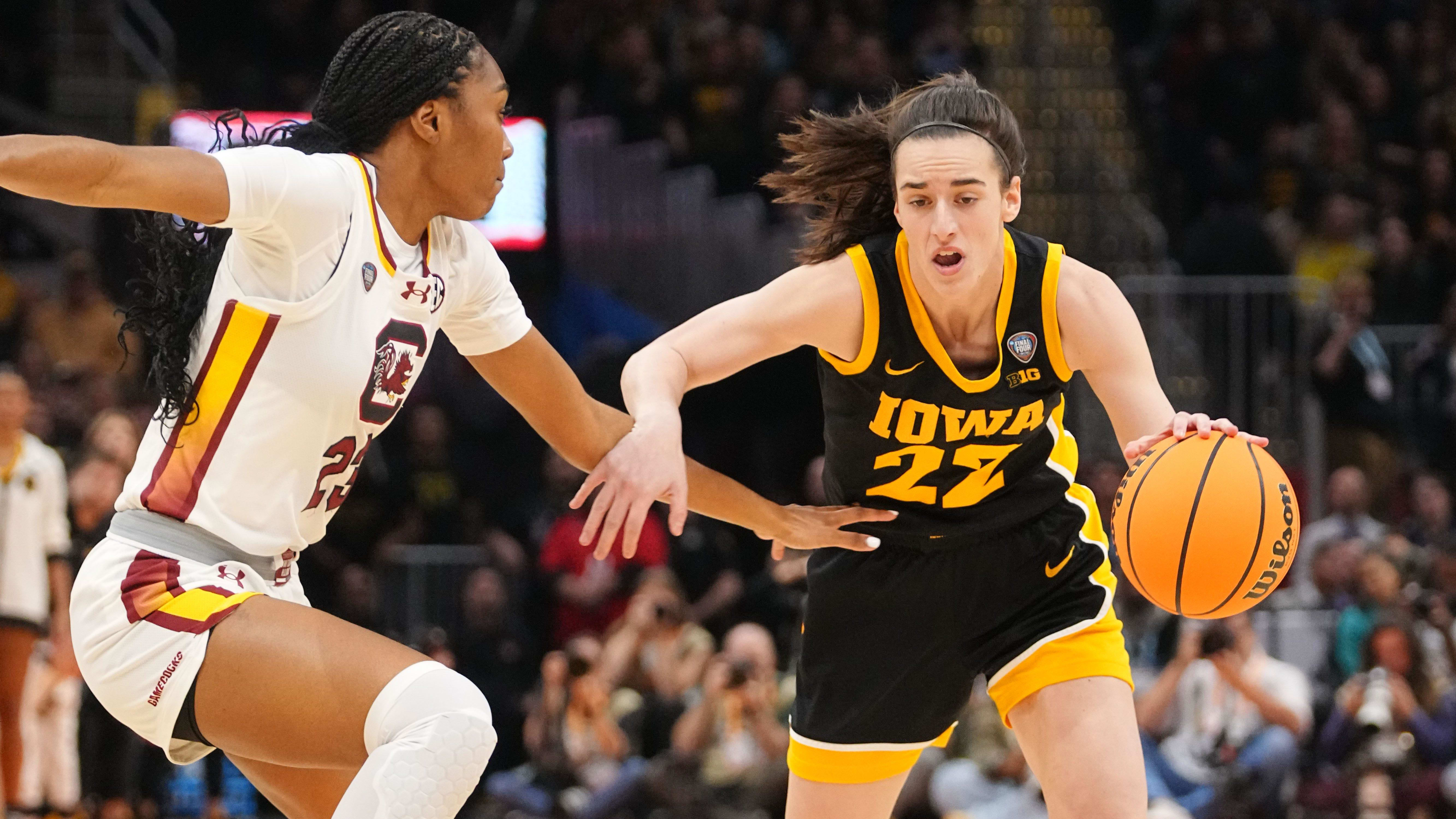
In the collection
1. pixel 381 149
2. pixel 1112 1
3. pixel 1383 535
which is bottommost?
pixel 1383 535

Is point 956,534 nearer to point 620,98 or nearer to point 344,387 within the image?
point 344,387

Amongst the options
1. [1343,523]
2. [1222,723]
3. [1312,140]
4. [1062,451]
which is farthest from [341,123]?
[1312,140]

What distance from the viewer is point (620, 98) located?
1222 centimetres

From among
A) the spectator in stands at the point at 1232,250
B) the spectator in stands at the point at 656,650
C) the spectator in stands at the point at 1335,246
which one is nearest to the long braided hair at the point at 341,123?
the spectator in stands at the point at 656,650

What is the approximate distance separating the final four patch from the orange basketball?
361 mm

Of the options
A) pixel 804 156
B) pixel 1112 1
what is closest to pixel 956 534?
pixel 804 156

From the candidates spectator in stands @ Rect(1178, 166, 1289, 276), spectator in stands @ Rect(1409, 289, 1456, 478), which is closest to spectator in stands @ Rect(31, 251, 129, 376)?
spectator in stands @ Rect(1178, 166, 1289, 276)

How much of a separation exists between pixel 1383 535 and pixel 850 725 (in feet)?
19.9

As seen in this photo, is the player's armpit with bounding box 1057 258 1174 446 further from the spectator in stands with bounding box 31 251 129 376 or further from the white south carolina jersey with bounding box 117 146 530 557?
the spectator in stands with bounding box 31 251 129 376

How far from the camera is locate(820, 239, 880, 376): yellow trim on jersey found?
12.9ft

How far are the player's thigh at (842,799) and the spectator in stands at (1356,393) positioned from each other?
6.76m

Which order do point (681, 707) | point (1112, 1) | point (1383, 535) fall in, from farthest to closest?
point (1112, 1) → point (1383, 535) → point (681, 707)

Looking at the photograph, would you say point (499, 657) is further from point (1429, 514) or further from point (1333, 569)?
point (1429, 514)

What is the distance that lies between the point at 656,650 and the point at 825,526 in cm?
466
